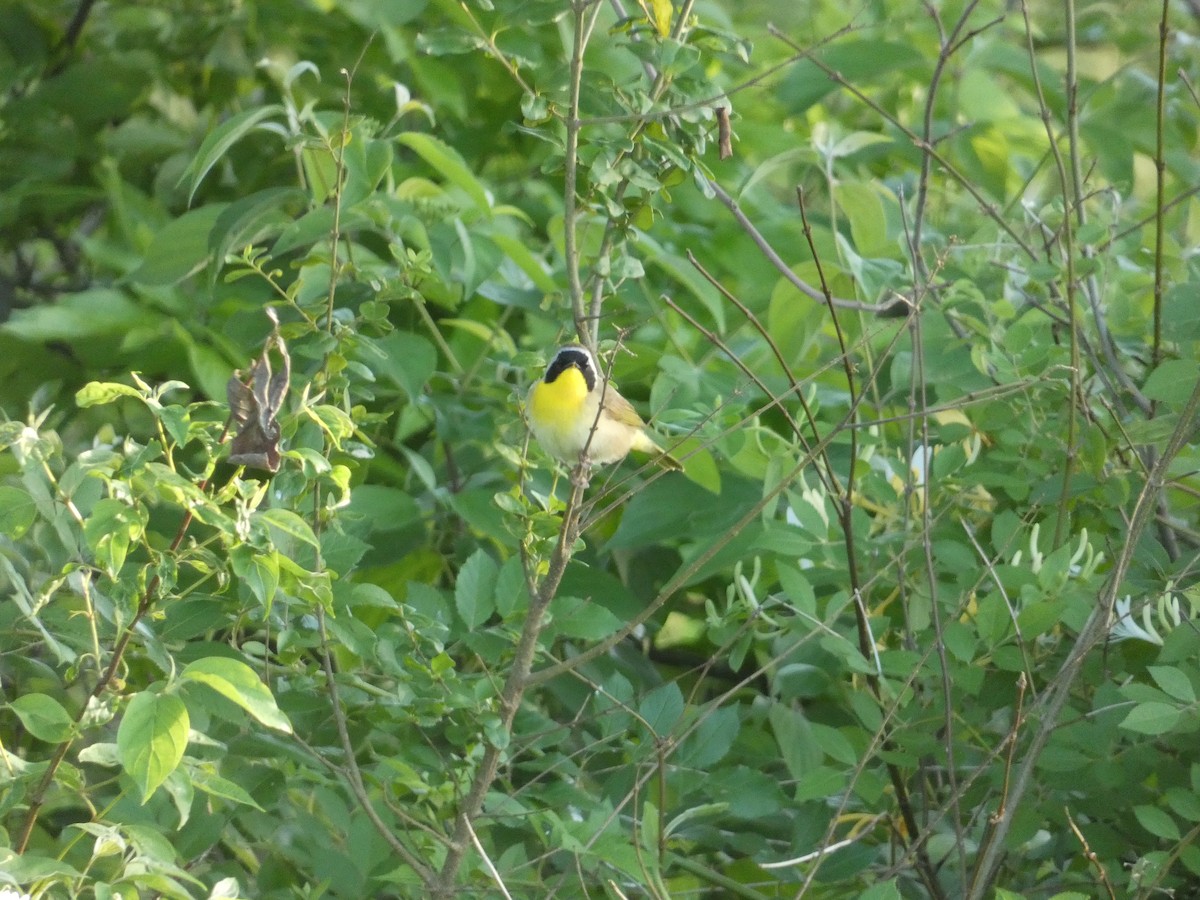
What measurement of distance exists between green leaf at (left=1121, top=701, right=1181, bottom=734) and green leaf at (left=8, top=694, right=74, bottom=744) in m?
1.27

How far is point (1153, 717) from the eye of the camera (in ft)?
5.79

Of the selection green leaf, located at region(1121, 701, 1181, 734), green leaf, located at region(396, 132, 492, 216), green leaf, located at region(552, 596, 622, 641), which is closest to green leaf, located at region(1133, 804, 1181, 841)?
green leaf, located at region(1121, 701, 1181, 734)

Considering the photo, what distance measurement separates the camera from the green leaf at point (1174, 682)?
1779mm

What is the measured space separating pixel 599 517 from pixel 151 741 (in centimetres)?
61

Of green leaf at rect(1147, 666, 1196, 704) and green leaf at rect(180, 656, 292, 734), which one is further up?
green leaf at rect(180, 656, 292, 734)

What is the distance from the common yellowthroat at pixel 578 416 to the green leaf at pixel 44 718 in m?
1.28

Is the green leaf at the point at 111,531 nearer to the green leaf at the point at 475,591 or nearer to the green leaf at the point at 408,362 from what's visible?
the green leaf at the point at 475,591

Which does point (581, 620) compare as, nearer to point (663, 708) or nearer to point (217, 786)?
point (663, 708)

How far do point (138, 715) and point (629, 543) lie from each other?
128 cm

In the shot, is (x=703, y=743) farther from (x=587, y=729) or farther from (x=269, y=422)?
(x=269, y=422)

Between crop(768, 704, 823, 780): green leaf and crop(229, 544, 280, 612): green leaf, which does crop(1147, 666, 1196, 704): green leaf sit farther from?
crop(229, 544, 280, 612): green leaf

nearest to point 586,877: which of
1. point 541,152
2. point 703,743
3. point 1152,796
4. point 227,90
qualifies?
point 703,743

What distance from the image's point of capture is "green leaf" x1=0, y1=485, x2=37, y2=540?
1.65 m

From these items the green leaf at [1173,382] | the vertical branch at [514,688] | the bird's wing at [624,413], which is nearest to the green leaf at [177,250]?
the bird's wing at [624,413]
